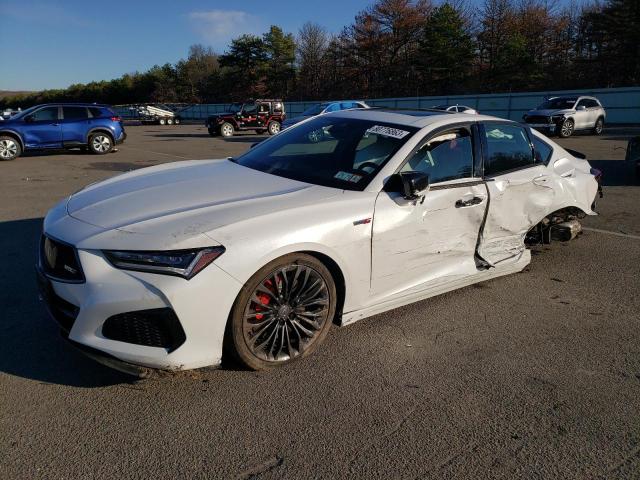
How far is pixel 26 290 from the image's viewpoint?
419 centimetres

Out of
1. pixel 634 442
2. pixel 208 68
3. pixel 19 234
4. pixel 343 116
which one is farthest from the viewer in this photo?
pixel 208 68

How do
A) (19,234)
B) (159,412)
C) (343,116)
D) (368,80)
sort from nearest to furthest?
1. (159,412)
2. (343,116)
3. (19,234)
4. (368,80)

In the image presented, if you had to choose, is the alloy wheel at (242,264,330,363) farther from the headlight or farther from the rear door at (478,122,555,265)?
the rear door at (478,122,555,265)

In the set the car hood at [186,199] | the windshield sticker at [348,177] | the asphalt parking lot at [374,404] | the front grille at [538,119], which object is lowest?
the asphalt parking lot at [374,404]

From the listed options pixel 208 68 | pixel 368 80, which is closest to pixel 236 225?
pixel 368 80

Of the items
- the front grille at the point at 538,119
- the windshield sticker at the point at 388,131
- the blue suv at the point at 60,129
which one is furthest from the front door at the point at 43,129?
the front grille at the point at 538,119

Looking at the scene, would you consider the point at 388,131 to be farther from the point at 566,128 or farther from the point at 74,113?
the point at 566,128

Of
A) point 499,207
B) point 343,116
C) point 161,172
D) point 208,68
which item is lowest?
point 499,207

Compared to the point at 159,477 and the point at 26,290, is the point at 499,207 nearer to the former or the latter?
the point at 159,477

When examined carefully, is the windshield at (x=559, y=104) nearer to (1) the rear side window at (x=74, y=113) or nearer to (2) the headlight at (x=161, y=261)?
(1) the rear side window at (x=74, y=113)

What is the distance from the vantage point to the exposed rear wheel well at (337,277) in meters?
3.07

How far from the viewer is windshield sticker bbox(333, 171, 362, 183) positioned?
3.47 meters

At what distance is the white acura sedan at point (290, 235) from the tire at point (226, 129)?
22.7 m

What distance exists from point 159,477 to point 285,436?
2.01 feet
